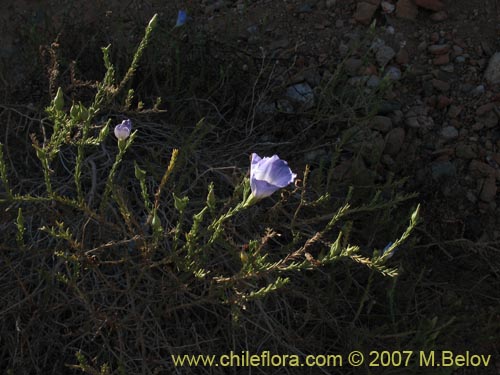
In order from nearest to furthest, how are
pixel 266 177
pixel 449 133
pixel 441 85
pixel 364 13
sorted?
pixel 266 177 → pixel 449 133 → pixel 441 85 → pixel 364 13

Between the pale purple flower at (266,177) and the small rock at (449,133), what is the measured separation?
120 cm

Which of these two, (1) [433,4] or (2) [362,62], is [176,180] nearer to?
(2) [362,62]

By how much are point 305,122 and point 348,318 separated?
2.54ft

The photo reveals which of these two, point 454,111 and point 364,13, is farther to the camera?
point 364,13

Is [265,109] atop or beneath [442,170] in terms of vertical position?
atop

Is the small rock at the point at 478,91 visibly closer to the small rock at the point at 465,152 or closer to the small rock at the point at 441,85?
the small rock at the point at 441,85

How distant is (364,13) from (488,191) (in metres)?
0.93

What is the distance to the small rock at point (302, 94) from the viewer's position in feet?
8.31

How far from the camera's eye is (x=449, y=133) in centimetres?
257

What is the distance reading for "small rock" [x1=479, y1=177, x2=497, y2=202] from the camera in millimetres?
2414

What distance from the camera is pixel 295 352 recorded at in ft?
6.15

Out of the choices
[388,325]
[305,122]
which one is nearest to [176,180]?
[305,122]

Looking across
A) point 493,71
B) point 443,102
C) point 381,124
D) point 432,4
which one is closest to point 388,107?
point 381,124

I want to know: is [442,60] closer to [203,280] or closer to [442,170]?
[442,170]
